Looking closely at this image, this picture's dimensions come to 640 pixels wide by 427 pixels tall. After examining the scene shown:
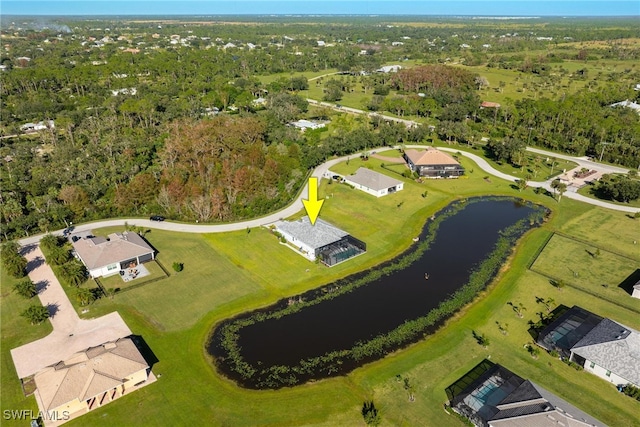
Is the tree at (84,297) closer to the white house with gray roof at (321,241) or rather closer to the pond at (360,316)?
the pond at (360,316)

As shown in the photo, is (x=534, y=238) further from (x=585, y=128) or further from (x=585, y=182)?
(x=585, y=128)

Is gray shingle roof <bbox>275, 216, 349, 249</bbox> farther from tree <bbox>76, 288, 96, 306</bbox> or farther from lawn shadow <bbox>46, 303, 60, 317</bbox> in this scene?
lawn shadow <bbox>46, 303, 60, 317</bbox>

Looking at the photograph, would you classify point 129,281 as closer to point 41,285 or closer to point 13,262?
point 41,285

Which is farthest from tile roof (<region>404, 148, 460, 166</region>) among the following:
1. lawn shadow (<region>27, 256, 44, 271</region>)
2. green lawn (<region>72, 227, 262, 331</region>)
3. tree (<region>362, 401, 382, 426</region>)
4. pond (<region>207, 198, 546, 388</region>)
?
lawn shadow (<region>27, 256, 44, 271</region>)

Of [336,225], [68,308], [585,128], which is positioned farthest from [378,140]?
[68,308]

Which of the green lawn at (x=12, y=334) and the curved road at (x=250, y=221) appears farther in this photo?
the curved road at (x=250, y=221)

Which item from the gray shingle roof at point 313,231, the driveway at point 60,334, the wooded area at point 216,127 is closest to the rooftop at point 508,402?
the gray shingle roof at point 313,231
